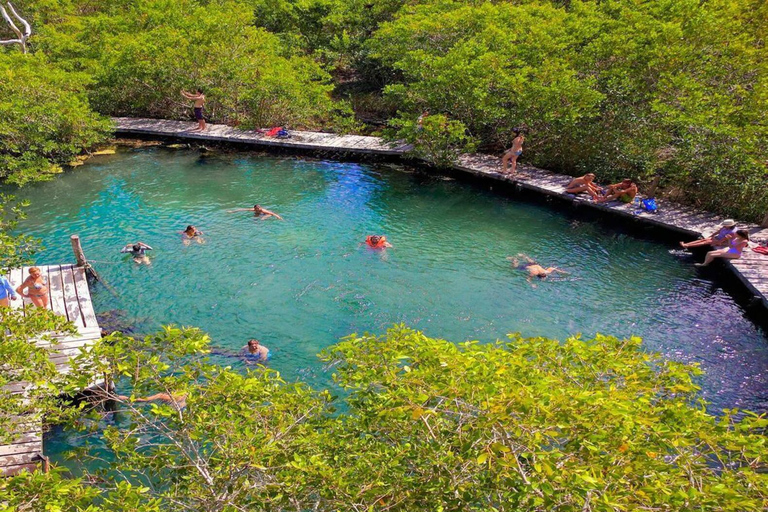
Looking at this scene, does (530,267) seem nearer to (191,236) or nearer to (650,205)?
(650,205)

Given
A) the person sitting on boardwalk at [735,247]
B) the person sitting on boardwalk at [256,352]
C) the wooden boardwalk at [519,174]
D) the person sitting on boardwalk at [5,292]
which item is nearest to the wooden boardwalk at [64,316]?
→ the person sitting on boardwalk at [5,292]

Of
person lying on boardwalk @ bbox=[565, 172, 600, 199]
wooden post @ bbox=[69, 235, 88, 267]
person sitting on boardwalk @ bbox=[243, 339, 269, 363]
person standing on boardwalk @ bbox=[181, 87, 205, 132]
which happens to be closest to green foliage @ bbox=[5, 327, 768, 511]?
person sitting on boardwalk @ bbox=[243, 339, 269, 363]

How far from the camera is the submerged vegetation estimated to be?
17.2 meters

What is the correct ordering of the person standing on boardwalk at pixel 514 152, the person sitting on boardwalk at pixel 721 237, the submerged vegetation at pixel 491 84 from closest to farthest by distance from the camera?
the person sitting on boardwalk at pixel 721 237, the submerged vegetation at pixel 491 84, the person standing on boardwalk at pixel 514 152

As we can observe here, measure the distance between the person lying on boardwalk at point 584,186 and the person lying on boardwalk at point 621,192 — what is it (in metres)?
0.35

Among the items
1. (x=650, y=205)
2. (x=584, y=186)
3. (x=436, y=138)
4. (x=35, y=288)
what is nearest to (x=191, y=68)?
(x=436, y=138)

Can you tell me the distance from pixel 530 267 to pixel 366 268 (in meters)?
4.65

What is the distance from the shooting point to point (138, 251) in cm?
1496

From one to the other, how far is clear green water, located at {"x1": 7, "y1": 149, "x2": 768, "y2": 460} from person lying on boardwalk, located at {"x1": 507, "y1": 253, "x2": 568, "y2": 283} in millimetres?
329

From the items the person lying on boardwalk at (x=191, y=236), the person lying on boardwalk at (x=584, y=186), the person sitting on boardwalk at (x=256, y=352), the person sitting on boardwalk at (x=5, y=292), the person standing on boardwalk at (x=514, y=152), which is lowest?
the person sitting on boardwalk at (x=256, y=352)

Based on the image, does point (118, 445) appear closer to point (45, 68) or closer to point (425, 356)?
point (425, 356)

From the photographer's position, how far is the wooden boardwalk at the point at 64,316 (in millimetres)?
8013

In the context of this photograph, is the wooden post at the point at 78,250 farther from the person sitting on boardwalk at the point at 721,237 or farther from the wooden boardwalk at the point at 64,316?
the person sitting on boardwalk at the point at 721,237

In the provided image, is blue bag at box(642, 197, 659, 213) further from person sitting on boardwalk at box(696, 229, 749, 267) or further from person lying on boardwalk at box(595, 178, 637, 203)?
person sitting on boardwalk at box(696, 229, 749, 267)
